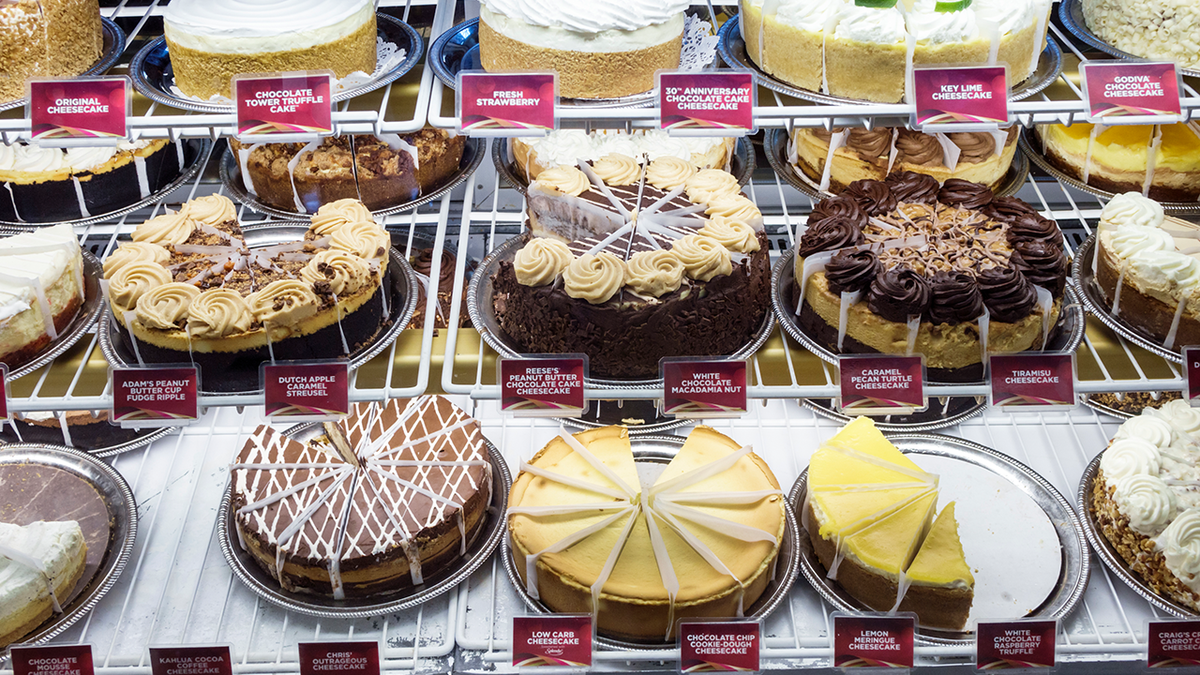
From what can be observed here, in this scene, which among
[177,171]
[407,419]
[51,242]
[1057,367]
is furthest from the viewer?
[177,171]

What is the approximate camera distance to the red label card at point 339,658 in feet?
7.27

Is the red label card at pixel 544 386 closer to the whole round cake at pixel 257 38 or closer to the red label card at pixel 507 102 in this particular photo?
the red label card at pixel 507 102

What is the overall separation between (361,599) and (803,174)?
164 centimetres

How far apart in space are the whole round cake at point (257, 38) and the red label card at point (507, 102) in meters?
0.46

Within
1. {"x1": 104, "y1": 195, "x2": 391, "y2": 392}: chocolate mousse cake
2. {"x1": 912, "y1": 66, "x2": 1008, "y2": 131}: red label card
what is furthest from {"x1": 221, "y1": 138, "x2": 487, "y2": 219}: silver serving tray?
{"x1": 912, "y1": 66, "x2": 1008, "y2": 131}: red label card

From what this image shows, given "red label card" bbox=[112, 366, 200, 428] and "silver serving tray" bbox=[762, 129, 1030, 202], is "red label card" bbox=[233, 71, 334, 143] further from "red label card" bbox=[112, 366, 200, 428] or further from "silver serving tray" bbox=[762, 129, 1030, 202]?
"silver serving tray" bbox=[762, 129, 1030, 202]

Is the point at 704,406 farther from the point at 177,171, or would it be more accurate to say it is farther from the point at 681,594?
the point at 177,171

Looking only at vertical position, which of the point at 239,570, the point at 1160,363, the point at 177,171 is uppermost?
the point at 1160,363

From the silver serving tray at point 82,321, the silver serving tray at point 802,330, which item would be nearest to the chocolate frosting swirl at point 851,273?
the silver serving tray at point 802,330

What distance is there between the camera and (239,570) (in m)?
2.42

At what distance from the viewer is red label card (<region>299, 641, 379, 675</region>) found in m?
2.22

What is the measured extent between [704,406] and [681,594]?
0.45m

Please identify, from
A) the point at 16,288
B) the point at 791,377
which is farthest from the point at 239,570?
the point at 791,377

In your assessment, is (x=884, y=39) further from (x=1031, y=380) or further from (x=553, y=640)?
(x=553, y=640)
